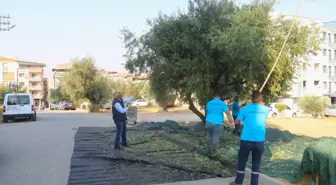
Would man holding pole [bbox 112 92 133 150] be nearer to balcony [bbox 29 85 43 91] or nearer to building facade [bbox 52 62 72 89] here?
building facade [bbox 52 62 72 89]

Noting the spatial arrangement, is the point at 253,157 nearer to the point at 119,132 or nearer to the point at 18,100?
the point at 119,132

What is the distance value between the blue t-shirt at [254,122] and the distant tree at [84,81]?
35.1 meters

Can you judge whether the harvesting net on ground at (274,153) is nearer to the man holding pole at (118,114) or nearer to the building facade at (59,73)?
the man holding pole at (118,114)

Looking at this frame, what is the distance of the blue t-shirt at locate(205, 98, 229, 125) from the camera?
8556 millimetres

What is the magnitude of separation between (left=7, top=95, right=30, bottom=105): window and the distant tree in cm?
1589

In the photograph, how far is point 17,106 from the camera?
23.5 metres

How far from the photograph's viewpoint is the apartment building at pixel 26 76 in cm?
9733

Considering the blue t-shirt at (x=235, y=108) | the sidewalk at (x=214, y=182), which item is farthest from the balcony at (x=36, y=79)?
the sidewalk at (x=214, y=182)

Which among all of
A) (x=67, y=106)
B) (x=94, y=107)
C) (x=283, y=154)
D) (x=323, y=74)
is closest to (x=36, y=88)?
(x=67, y=106)

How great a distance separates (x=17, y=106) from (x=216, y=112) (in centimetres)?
1887

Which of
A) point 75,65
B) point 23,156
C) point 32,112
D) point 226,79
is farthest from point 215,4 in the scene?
point 75,65

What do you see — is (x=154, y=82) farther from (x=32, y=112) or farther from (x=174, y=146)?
(x=32, y=112)

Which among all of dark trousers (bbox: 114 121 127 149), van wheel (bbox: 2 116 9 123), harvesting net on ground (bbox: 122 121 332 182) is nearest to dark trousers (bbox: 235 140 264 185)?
harvesting net on ground (bbox: 122 121 332 182)

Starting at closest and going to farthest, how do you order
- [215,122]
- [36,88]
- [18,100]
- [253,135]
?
1. [253,135]
2. [215,122]
3. [18,100]
4. [36,88]
